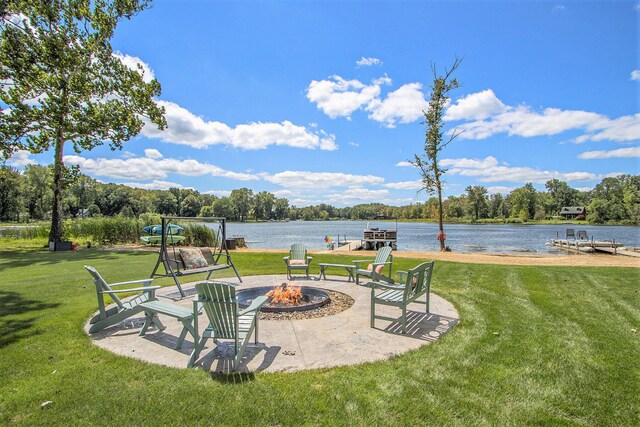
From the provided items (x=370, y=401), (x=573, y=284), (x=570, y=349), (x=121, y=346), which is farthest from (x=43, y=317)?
(x=573, y=284)

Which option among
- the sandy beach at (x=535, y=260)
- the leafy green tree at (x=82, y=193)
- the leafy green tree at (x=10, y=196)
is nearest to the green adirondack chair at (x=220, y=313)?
the sandy beach at (x=535, y=260)

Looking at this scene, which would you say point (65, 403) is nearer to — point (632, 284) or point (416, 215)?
point (632, 284)

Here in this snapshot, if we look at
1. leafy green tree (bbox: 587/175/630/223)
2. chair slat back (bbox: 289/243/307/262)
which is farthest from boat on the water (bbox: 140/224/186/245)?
leafy green tree (bbox: 587/175/630/223)

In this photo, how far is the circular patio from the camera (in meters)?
3.59

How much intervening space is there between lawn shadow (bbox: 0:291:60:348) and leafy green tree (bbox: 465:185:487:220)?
290 feet

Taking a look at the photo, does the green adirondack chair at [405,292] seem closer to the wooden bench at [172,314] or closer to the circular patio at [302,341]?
the circular patio at [302,341]

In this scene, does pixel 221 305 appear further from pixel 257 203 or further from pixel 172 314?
pixel 257 203

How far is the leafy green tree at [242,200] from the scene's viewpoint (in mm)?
99562

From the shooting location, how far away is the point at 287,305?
17.8 ft

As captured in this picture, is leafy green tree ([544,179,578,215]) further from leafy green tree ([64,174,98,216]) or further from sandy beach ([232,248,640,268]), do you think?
leafy green tree ([64,174,98,216])

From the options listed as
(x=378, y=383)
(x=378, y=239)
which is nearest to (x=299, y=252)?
(x=378, y=383)

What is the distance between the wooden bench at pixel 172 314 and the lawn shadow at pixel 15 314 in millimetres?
1444

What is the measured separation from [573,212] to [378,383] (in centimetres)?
10694

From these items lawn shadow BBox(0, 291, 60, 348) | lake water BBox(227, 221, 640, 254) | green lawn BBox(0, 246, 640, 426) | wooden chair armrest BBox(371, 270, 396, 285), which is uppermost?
wooden chair armrest BBox(371, 270, 396, 285)
